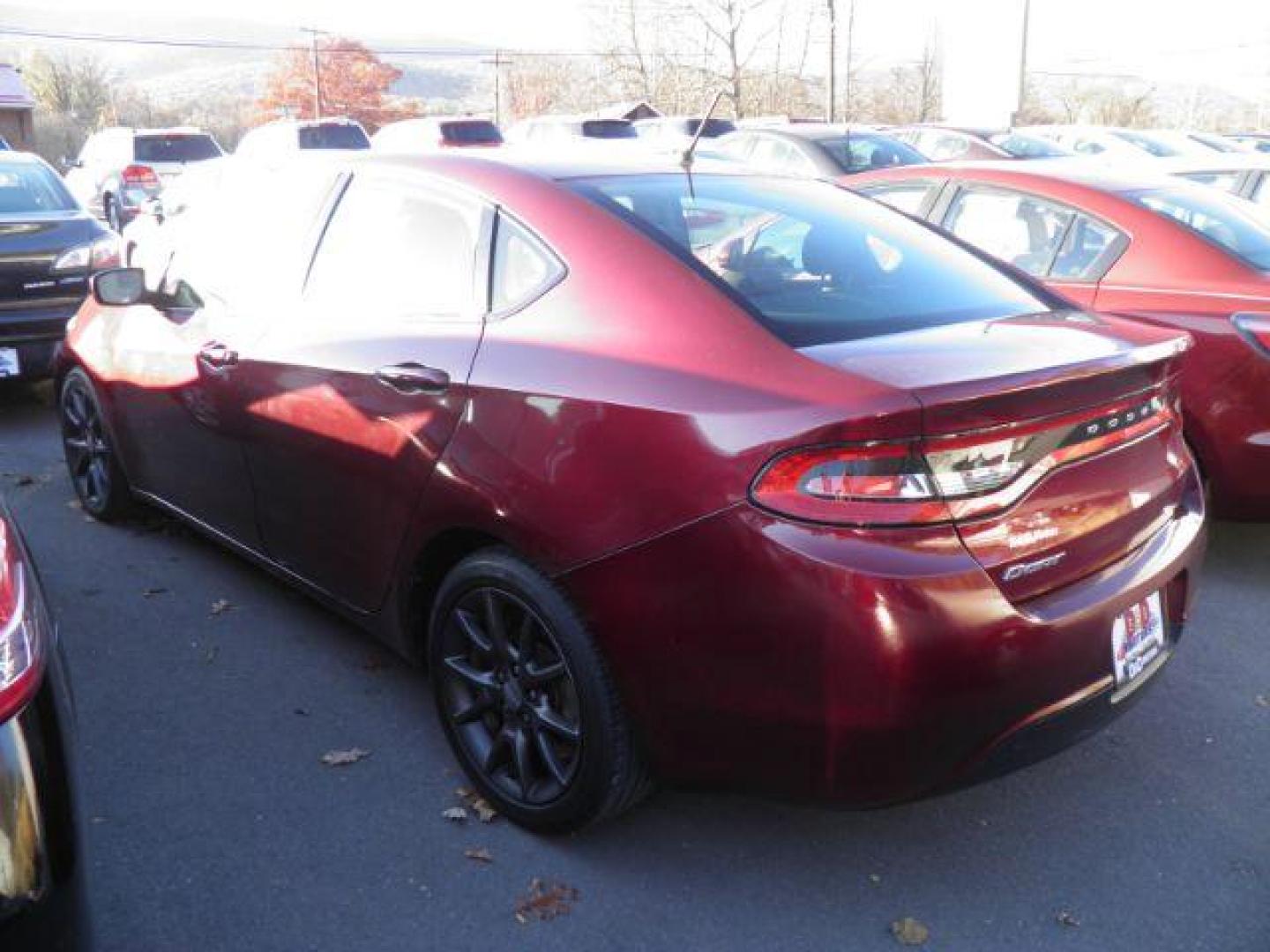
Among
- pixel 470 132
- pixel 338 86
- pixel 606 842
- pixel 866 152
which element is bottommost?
pixel 606 842

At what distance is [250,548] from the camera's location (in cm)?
398

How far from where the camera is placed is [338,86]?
66500mm

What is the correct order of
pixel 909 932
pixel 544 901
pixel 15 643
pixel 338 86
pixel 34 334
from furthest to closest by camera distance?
1. pixel 338 86
2. pixel 34 334
3. pixel 544 901
4. pixel 909 932
5. pixel 15 643

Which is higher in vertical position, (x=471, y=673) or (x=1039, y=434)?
(x=1039, y=434)

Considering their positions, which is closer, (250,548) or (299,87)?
(250,548)

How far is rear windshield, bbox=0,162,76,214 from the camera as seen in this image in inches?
302

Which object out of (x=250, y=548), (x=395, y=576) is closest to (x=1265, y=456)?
(x=395, y=576)

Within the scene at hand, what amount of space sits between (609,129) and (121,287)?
17.4 metres

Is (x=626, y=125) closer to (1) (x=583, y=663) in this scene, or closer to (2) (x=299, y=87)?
(1) (x=583, y=663)

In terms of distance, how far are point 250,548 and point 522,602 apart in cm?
157

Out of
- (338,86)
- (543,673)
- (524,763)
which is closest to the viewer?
(543,673)

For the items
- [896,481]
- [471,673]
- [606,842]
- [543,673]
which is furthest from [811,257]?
[606,842]

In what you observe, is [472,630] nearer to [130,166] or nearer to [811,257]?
[811,257]

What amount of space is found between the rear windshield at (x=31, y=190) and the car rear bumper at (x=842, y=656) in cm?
659
